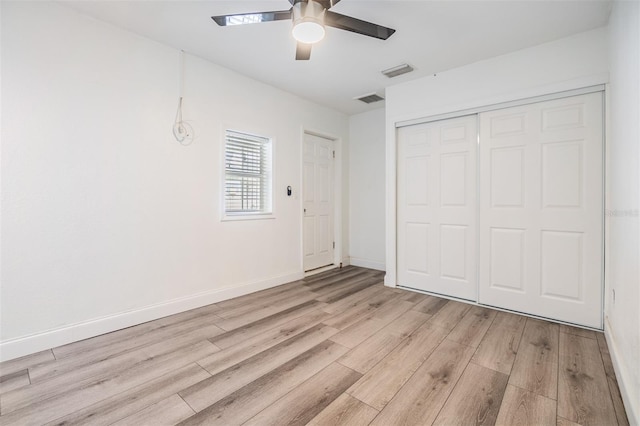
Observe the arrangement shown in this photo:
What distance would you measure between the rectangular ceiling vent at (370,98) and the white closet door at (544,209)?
1510 millimetres

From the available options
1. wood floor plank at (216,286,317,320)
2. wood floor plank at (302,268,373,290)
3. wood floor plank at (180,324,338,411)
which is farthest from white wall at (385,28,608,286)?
wood floor plank at (180,324,338,411)

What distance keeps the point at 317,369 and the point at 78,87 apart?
2.89 metres

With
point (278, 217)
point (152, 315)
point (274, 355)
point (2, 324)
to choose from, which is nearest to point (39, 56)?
point (2, 324)

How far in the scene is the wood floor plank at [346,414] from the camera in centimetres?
138

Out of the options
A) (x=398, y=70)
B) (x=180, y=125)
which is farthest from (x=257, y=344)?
(x=398, y=70)

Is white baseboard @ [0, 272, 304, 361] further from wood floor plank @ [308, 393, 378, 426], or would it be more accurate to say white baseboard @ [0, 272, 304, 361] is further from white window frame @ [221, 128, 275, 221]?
wood floor plank @ [308, 393, 378, 426]

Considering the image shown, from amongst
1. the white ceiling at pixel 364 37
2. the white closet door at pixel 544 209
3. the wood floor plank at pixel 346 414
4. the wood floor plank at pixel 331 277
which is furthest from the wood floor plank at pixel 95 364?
the white closet door at pixel 544 209

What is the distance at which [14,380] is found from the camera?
5.66ft

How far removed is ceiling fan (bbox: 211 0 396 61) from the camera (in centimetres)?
178

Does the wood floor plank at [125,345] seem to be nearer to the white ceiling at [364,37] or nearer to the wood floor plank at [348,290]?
the wood floor plank at [348,290]

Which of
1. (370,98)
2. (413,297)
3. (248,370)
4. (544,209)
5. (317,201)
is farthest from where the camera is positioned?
(317,201)

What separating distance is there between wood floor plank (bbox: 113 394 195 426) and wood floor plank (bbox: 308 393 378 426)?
69 cm

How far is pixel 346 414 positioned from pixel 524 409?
97 cm

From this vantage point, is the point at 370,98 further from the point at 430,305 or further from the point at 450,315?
the point at 450,315
